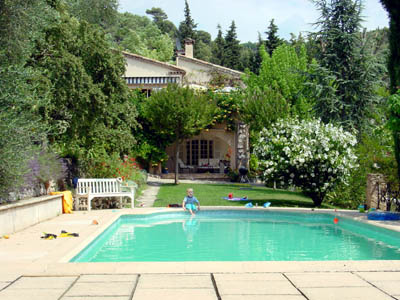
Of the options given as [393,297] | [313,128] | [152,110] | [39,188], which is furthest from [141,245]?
[152,110]

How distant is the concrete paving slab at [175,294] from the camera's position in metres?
4.02

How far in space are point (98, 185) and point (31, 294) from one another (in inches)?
327

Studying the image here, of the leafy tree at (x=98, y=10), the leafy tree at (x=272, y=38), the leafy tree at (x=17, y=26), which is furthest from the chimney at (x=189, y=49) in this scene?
the leafy tree at (x=17, y=26)

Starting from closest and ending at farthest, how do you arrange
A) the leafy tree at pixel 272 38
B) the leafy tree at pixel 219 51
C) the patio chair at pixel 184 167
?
1. the patio chair at pixel 184 167
2. the leafy tree at pixel 272 38
3. the leafy tree at pixel 219 51

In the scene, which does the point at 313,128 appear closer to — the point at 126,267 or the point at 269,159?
the point at 269,159

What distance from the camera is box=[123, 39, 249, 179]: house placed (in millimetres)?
24156

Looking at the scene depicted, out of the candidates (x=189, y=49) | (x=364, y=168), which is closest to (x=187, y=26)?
(x=189, y=49)

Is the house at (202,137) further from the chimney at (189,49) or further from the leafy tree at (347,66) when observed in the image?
the leafy tree at (347,66)

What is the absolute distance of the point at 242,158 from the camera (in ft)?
78.0

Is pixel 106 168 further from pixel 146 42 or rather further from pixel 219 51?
pixel 219 51

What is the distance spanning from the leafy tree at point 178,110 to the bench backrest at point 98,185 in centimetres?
716

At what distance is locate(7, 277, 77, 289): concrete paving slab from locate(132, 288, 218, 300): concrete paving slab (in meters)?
0.87

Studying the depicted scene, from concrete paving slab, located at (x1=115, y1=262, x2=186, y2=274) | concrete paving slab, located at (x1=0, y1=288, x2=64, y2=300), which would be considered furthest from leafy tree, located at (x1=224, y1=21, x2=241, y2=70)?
concrete paving slab, located at (x1=0, y1=288, x2=64, y2=300)

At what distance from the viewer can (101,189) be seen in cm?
1211
